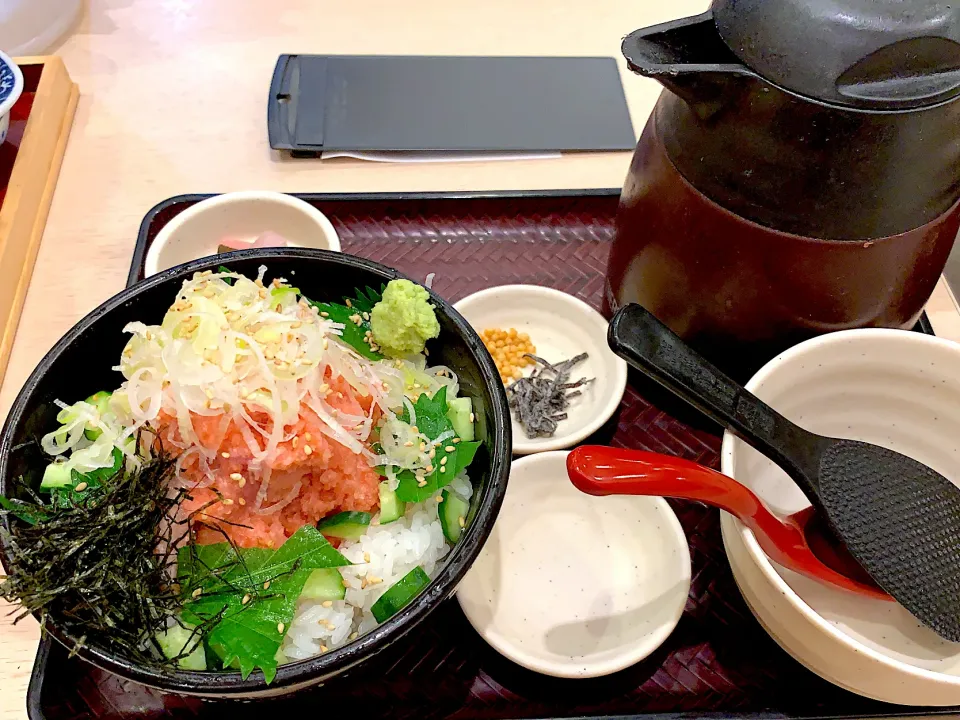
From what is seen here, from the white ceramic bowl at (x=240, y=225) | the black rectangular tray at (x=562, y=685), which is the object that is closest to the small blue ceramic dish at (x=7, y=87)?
the white ceramic bowl at (x=240, y=225)

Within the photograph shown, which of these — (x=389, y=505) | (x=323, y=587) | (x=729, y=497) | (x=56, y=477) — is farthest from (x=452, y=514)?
(x=56, y=477)

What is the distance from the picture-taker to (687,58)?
105cm

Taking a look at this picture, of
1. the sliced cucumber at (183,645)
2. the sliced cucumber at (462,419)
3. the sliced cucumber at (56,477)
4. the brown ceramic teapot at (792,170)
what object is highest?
the brown ceramic teapot at (792,170)

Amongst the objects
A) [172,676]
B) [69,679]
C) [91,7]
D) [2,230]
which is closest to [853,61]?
[172,676]

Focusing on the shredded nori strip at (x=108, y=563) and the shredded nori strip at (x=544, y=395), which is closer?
the shredded nori strip at (x=108, y=563)

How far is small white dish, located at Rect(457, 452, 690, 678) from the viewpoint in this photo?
1086 mm

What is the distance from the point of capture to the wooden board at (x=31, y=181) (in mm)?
1514

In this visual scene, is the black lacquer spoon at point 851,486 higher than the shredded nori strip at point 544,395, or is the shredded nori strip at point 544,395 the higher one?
the black lacquer spoon at point 851,486

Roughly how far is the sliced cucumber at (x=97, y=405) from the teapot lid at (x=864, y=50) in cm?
104

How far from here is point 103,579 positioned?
2.92ft

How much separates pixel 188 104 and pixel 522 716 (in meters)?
1.74

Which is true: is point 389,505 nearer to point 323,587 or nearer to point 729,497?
point 323,587

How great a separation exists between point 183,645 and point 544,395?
75 centimetres

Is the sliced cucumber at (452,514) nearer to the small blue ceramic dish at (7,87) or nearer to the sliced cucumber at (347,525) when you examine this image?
the sliced cucumber at (347,525)
